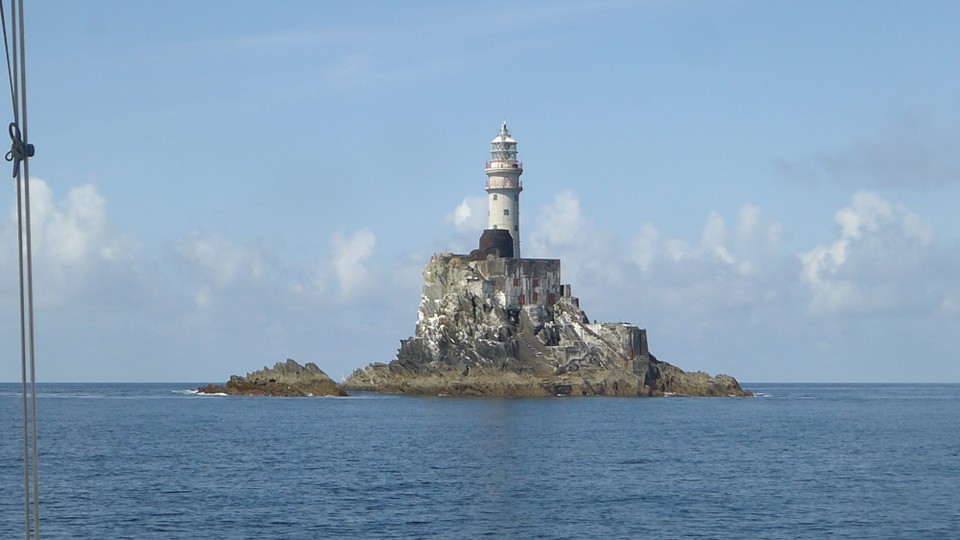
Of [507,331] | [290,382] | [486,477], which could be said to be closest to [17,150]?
[486,477]

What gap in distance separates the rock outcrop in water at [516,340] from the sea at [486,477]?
1777 cm

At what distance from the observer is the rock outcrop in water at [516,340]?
376 ft

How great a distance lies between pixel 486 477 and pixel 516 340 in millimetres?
62192

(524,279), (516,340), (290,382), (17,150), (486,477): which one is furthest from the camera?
(290,382)

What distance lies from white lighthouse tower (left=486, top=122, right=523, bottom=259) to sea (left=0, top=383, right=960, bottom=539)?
1126 inches

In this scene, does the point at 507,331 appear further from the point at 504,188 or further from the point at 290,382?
the point at 290,382

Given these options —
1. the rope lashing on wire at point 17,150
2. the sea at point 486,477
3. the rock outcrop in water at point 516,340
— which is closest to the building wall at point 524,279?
the rock outcrop in water at point 516,340

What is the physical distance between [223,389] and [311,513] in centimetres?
10904

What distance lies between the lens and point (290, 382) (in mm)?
131000

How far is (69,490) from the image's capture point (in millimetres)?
47438

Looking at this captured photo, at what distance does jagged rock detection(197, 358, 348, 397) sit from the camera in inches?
5084

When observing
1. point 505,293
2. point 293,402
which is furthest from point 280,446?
point 293,402

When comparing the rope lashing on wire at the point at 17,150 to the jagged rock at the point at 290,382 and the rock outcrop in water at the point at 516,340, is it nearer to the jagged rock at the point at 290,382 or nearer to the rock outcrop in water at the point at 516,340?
the rock outcrop in water at the point at 516,340

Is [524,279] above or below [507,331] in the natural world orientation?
above
